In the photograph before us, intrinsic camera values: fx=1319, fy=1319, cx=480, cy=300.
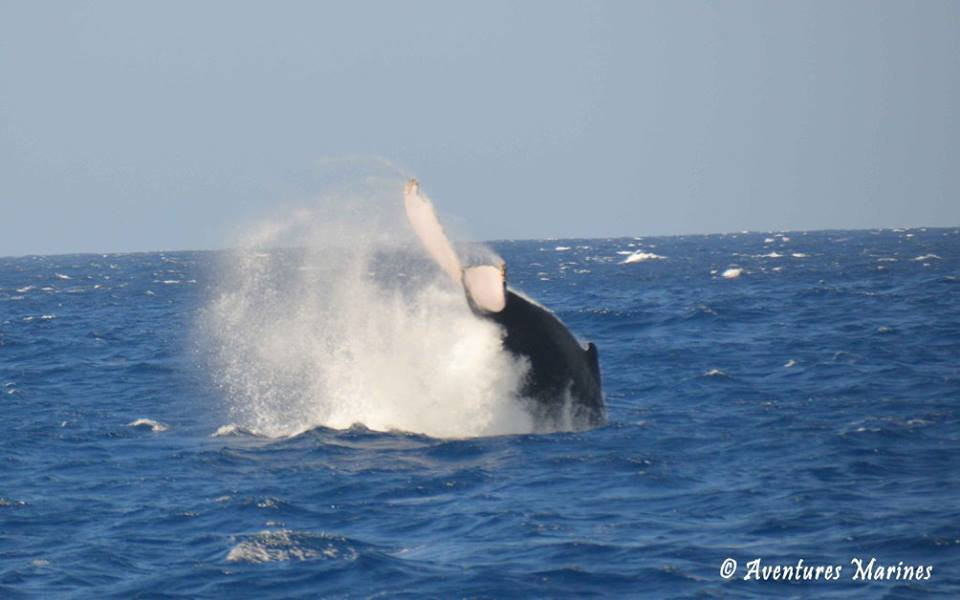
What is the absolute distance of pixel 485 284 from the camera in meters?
12.9

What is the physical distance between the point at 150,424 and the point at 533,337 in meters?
9.24

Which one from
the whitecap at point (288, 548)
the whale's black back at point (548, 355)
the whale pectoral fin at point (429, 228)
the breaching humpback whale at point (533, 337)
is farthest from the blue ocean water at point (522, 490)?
the whale pectoral fin at point (429, 228)

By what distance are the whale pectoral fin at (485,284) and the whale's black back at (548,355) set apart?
0.59 meters

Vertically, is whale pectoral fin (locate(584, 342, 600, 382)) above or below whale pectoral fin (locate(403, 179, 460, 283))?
below

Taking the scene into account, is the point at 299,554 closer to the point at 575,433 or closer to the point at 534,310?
the point at 534,310

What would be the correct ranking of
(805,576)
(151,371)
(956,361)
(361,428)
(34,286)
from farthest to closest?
1. (34,286)
2. (151,371)
3. (956,361)
4. (361,428)
5. (805,576)

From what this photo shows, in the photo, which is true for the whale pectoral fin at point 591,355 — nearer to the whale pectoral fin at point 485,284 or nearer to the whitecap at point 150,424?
the whale pectoral fin at point 485,284

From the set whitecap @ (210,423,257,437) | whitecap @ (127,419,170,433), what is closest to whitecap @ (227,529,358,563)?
whitecap @ (210,423,257,437)

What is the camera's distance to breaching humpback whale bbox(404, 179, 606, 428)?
12.9 meters

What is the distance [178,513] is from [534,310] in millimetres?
4389

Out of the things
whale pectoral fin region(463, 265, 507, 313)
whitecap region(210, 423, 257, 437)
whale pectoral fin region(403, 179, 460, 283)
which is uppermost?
whale pectoral fin region(403, 179, 460, 283)

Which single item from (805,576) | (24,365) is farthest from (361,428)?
(24,365)

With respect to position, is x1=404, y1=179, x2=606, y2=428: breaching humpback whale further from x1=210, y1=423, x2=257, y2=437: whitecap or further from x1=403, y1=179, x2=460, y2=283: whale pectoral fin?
x1=210, y1=423, x2=257, y2=437: whitecap

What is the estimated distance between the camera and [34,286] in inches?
2936
